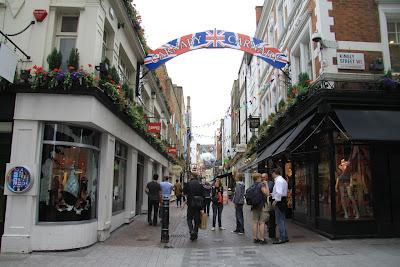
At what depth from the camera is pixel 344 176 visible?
10.6m

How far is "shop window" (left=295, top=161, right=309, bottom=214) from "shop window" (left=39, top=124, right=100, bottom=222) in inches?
293

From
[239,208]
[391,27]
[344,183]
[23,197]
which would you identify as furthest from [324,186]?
[23,197]

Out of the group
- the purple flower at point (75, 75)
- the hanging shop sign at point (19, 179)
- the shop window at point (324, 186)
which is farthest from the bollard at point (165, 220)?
the shop window at point (324, 186)

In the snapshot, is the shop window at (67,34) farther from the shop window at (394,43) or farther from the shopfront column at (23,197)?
the shop window at (394,43)

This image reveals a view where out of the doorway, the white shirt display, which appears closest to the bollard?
the white shirt display

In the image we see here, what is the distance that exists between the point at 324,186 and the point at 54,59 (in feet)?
27.8

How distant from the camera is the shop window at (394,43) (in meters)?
11.4

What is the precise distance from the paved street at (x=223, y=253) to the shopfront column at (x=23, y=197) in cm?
35

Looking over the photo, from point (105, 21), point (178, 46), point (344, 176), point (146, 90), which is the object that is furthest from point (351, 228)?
point (146, 90)

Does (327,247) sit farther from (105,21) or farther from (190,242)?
(105,21)

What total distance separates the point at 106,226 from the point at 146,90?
30.9ft

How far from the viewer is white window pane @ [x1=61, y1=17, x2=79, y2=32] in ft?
32.9

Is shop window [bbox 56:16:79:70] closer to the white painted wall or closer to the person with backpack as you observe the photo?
the white painted wall

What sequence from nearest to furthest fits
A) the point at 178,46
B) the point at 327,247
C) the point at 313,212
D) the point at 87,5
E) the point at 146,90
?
1. the point at 327,247
2. the point at 87,5
3. the point at 313,212
4. the point at 178,46
5. the point at 146,90
